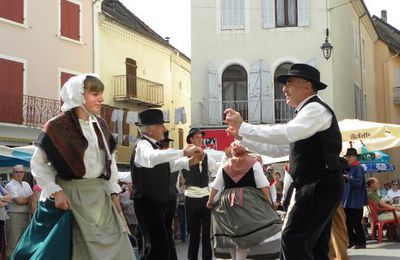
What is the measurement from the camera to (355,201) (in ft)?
42.9

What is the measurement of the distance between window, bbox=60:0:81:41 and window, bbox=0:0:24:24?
2.41m

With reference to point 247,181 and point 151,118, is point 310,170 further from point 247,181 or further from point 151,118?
point 247,181

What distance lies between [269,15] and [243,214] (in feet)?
64.0

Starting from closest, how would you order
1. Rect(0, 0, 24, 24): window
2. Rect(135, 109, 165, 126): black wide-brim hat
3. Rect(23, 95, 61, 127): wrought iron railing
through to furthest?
Rect(135, 109, 165, 126): black wide-brim hat < Rect(0, 0, 24, 24): window < Rect(23, 95, 61, 127): wrought iron railing

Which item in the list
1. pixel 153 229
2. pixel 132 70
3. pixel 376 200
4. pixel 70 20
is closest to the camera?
pixel 153 229

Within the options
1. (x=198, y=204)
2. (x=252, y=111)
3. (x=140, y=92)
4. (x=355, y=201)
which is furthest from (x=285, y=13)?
(x=198, y=204)

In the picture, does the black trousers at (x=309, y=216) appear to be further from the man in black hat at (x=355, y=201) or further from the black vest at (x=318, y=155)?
the man in black hat at (x=355, y=201)

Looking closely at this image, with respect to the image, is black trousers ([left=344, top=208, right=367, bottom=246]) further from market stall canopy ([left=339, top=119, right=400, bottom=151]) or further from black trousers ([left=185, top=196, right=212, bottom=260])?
black trousers ([left=185, top=196, right=212, bottom=260])

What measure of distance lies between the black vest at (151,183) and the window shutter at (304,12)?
20245mm

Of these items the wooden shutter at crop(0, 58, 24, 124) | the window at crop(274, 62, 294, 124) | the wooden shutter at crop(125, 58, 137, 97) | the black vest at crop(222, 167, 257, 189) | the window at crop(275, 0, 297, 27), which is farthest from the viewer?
the wooden shutter at crop(125, 58, 137, 97)

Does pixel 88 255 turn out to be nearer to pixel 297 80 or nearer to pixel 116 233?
pixel 116 233

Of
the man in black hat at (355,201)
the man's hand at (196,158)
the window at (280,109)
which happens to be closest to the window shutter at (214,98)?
the window at (280,109)

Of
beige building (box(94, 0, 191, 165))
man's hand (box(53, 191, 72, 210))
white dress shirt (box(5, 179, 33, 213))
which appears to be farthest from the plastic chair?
beige building (box(94, 0, 191, 165))

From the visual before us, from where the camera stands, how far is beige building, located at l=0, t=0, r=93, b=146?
79.9 feet
